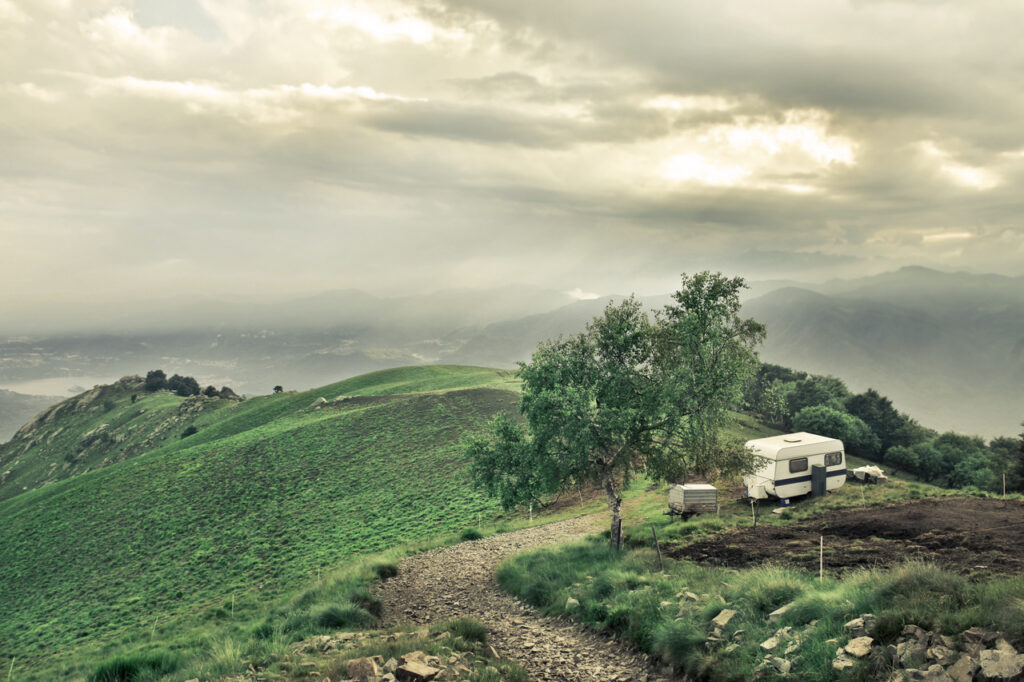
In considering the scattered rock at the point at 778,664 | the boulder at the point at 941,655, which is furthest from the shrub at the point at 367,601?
the boulder at the point at 941,655

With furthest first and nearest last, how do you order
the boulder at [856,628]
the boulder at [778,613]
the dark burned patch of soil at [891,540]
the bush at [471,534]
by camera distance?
the bush at [471,534] < the dark burned patch of soil at [891,540] < the boulder at [778,613] < the boulder at [856,628]

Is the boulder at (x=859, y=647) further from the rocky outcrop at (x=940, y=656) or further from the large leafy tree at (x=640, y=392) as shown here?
the large leafy tree at (x=640, y=392)

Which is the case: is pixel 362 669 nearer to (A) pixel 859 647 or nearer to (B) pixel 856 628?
(A) pixel 859 647

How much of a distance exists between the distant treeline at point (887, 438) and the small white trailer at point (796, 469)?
4717 cm

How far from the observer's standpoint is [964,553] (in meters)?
19.4

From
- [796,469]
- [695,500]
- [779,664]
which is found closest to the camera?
[779,664]

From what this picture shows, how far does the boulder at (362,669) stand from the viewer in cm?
1202

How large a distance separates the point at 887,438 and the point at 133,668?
131m

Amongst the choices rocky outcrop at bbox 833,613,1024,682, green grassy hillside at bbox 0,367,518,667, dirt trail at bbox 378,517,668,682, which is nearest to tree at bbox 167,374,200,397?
green grassy hillside at bbox 0,367,518,667

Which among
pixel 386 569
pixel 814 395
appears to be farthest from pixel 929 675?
pixel 814 395

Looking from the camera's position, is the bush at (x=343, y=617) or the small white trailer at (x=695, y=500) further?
the small white trailer at (x=695, y=500)

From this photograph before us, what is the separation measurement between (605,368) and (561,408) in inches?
152

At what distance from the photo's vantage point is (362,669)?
1229cm

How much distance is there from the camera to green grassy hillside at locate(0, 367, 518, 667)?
3566 cm
